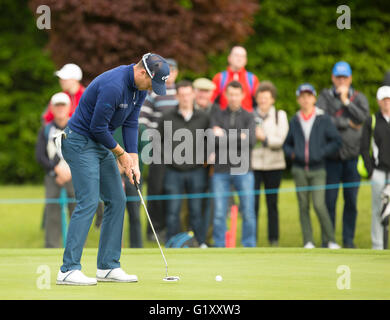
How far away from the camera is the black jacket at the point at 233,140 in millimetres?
10656

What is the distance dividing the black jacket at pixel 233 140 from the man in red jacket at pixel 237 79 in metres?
0.69

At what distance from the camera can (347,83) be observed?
1132cm

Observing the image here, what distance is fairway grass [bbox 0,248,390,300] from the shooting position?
19.4 ft

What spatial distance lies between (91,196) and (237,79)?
5.28 meters

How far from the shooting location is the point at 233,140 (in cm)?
1068

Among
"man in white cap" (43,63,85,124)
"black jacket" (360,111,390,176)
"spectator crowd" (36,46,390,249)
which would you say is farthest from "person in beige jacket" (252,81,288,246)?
"man in white cap" (43,63,85,124)

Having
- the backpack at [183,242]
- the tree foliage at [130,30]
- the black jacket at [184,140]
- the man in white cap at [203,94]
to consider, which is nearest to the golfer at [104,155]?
the backpack at [183,242]

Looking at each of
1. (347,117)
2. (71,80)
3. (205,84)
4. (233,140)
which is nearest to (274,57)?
(205,84)

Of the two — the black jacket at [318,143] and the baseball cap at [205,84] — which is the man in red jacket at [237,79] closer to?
the baseball cap at [205,84]

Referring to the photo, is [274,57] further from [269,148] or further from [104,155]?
[104,155]

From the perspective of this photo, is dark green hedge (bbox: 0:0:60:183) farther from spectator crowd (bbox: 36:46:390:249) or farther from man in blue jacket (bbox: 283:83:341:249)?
man in blue jacket (bbox: 283:83:341:249)

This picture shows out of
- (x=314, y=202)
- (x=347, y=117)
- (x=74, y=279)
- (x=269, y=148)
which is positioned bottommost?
(x=74, y=279)
